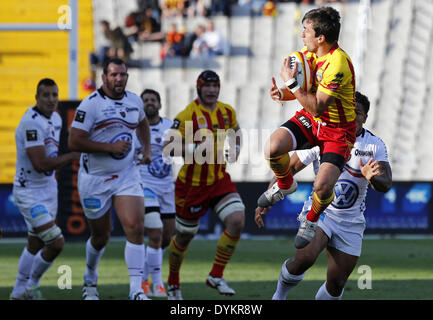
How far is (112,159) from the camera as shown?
8.53 meters

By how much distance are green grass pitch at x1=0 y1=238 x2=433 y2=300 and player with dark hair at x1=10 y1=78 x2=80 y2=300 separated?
16.8 inches

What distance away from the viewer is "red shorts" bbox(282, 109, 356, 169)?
700cm

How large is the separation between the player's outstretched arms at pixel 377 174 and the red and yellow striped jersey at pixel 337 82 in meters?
0.49

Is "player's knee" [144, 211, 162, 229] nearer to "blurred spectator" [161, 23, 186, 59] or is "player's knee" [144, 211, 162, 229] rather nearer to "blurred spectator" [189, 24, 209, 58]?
"blurred spectator" [189, 24, 209, 58]

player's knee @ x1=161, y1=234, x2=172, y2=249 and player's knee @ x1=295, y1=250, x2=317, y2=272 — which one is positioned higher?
player's knee @ x1=295, y1=250, x2=317, y2=272

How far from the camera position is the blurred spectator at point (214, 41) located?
24.3 metres

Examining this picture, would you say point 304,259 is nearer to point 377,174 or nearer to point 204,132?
point 377,174

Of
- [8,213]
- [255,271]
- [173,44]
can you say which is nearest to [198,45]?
[173,44]

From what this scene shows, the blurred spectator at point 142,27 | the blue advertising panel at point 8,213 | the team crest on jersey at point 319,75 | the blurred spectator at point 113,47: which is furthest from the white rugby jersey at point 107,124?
the blurred spectator at point 142,27

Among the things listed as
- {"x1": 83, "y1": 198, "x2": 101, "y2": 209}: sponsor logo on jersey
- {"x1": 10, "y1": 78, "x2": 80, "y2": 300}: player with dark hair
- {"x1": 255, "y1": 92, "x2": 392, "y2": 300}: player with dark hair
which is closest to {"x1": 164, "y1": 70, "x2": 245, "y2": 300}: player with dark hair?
{"x1": 10, "y1": 78, "x2": 80, "y2": 300}: player with dark hair

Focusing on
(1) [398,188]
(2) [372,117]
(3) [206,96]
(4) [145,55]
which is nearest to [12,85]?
(4) [145,55]

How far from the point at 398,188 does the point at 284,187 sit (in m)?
10.3

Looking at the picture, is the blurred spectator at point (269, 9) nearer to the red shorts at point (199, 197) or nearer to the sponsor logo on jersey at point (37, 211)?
the red shorts at point (199, 197)

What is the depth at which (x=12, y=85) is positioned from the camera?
24.4m
